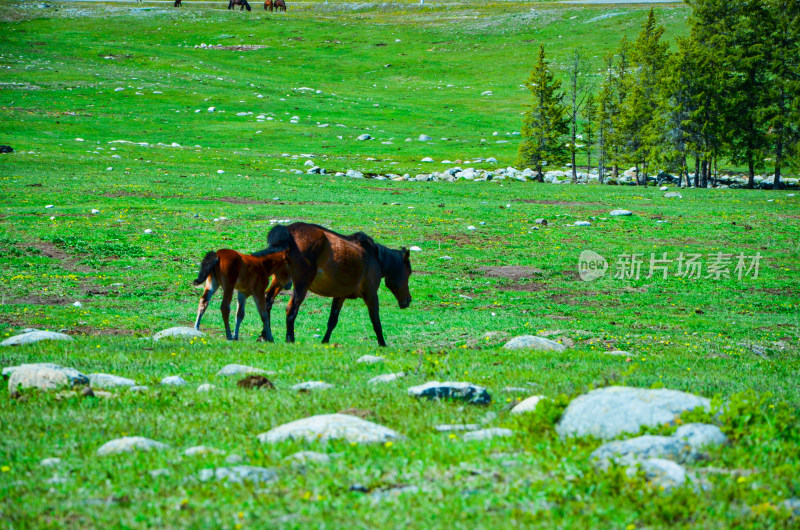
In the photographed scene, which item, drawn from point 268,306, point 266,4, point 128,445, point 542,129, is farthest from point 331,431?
point 266,4

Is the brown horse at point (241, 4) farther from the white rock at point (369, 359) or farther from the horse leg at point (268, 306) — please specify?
the white rock at point (369, 359)

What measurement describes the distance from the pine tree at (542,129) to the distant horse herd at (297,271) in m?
46.9

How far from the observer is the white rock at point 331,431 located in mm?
6805

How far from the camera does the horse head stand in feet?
54.5

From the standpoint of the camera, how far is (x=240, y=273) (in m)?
15.2

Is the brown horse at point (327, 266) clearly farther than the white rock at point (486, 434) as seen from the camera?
Yes

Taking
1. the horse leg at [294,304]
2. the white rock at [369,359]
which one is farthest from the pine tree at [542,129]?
the white rock at [369,359]

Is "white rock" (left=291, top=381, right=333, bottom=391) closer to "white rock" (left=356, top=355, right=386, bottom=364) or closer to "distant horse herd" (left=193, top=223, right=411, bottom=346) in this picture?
"white rock" (left=356, top=355, right=386, bottom=364)

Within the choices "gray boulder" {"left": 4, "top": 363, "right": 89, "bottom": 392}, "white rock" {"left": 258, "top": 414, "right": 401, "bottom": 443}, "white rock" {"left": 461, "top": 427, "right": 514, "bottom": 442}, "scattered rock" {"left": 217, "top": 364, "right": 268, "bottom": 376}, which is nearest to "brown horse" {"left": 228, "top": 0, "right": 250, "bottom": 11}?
"scattered rock" {"left": 217, "top": 364, "right": 268, "bottom": 376}

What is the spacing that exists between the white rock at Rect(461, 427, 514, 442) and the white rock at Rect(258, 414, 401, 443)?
2.19ft

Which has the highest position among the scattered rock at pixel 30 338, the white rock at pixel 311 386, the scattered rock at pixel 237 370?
the white rock at pixel 311 386

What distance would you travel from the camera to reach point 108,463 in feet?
20.6

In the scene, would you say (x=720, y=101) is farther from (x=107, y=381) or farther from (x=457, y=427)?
(x=107, y=381)

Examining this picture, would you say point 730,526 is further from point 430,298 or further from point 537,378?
point 430,298
